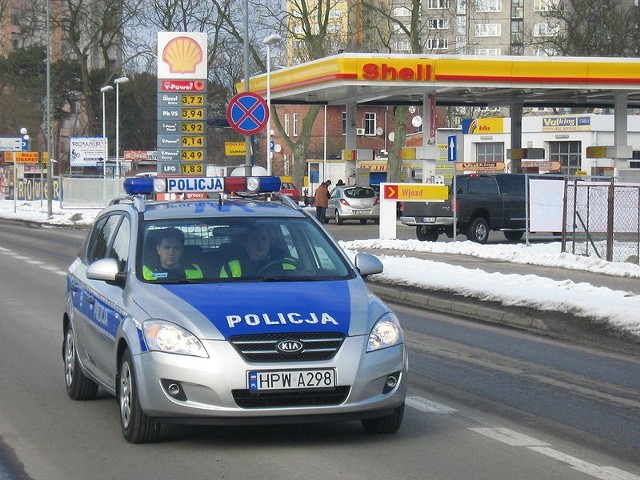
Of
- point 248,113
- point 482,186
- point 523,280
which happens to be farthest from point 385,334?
point 482,186

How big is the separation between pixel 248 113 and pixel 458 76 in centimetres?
1459

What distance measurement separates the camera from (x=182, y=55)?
36031 millimetres

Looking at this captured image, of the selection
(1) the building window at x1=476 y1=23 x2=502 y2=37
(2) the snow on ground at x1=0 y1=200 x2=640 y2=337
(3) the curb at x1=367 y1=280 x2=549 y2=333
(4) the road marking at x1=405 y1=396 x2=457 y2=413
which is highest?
(1) the building window at x1=476 y1=23 x2=502 y2=37

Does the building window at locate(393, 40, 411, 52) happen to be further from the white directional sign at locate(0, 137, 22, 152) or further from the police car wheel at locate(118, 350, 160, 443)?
the police car wheel at locate(118, 350, 160, 443)

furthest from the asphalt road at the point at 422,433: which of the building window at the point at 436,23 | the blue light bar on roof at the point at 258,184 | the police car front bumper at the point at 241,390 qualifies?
the building window at the point at 436,23

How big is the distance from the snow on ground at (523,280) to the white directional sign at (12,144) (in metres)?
38.3

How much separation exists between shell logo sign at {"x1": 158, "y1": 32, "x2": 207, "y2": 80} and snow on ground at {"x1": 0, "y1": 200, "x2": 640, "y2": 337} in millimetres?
8059

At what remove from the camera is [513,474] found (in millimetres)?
6984

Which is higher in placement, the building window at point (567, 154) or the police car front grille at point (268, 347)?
the building window at point (567, 154)

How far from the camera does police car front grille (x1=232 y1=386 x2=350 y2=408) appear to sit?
7266 millimetres

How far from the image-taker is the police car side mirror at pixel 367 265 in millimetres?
8758

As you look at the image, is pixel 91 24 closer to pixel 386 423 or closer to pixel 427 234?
pixel 427 234

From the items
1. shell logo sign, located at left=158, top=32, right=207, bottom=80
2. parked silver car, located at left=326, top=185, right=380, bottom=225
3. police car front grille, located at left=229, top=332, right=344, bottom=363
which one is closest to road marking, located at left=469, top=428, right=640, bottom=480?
police car front grille, located at left=229, top=332, right=344, bottom=363

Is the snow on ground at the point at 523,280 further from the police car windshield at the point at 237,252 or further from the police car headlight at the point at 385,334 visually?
the police car headlight at the point at 385,334
